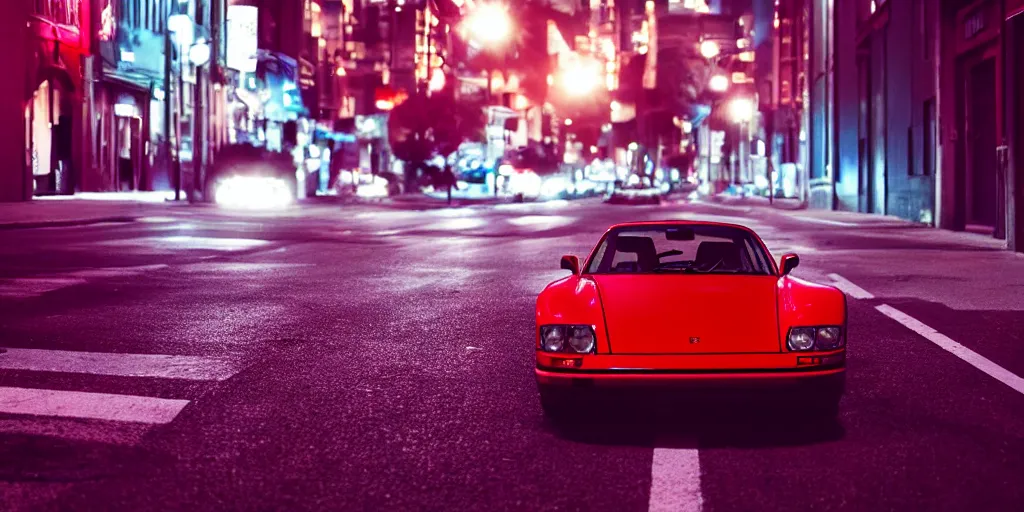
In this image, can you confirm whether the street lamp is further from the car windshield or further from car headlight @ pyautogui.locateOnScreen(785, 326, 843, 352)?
car headlight @ pyautogui.locateOnScreen(785, 326, 843, 352)

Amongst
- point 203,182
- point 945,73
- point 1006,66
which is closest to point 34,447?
point 1006,66

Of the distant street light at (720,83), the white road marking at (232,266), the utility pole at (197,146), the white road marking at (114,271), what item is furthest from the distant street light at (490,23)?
the white road marking at (114,271)

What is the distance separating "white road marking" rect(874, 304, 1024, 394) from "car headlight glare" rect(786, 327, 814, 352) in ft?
7.66

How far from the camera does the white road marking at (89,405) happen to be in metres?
6.83

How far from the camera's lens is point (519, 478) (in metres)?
5.38

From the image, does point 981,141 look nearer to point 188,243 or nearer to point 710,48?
point 188,243

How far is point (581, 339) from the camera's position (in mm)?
6223

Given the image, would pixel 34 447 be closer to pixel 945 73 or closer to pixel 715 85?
pixel 945 73

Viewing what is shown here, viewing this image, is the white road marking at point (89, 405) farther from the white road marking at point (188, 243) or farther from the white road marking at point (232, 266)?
the white road marking at point (188, 243)

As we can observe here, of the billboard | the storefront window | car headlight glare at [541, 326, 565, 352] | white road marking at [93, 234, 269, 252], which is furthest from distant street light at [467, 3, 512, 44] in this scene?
car headlight glare at [541, 326, 565, 352]

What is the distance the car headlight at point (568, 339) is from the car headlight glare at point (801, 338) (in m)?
1.04

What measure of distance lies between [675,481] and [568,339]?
3.95ft

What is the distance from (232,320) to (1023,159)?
50.5 ft

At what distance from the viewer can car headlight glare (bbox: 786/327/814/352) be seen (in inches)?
241
